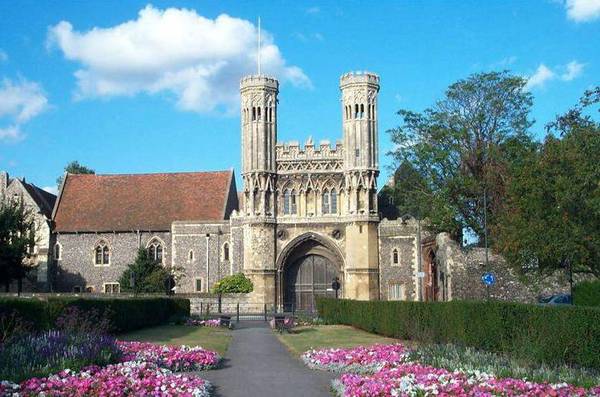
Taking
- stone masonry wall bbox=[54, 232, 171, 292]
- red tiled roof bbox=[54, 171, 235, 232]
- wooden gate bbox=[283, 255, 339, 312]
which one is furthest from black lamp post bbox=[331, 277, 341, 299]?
stone masonry wall bbox=[54, 232, 171, 292]

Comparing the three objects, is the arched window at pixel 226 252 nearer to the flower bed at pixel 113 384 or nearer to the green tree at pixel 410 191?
the green tree at pixel 410 191

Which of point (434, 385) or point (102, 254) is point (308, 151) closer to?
point (102, 254)

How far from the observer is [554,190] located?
31.7 m

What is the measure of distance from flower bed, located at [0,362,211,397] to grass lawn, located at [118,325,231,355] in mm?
8126

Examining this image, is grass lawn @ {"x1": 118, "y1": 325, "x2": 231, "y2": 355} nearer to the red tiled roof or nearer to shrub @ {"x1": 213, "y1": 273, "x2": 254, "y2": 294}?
shrub @ {"x1": 213, "y1": 273, "x2": 254, "y2": 294}

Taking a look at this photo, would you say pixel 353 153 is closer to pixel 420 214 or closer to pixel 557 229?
pixel 420 214

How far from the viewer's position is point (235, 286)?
171ft

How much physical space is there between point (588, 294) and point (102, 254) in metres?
38.2

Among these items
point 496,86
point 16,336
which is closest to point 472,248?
point 496,86

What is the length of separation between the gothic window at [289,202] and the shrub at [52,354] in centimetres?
3594

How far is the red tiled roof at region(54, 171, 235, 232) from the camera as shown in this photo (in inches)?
2295

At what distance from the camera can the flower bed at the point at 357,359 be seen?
57.2ft

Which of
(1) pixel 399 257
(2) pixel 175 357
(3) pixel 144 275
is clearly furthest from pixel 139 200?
(2) pixel 175 357

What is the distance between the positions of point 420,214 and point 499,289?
744 cm
